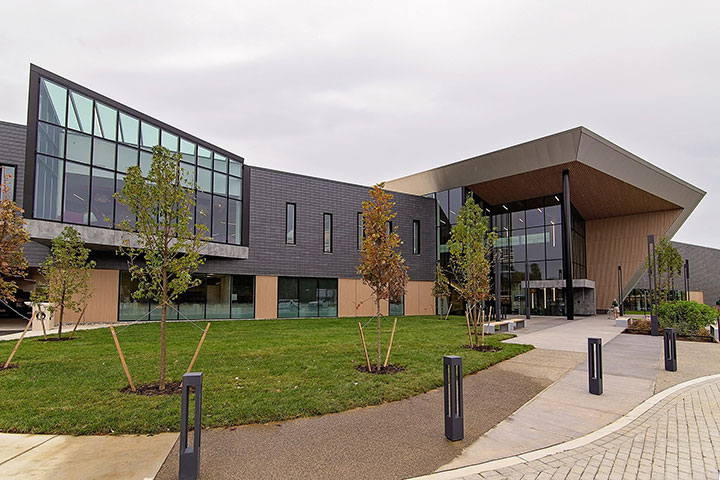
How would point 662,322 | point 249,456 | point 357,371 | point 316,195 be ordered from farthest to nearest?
point 316,195
point 662,322
point 357,371
point 249,456

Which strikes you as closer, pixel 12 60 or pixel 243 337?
pixel 243 337

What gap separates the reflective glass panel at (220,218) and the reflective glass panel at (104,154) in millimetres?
5846

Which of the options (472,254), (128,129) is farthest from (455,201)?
(128,129)

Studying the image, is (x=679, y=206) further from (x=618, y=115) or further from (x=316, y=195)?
(x=316, y=195)

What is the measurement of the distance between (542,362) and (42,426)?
10449 millimetres

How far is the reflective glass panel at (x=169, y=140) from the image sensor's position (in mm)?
23375

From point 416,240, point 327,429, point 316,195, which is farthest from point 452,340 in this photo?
point 416,240

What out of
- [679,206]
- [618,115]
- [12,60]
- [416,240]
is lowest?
[416,240]

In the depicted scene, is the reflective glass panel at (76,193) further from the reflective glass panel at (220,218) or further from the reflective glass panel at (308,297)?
the reflective glass panel at (308,297)

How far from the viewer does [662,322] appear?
18547 millimetres

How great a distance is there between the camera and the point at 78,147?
66.7 ft

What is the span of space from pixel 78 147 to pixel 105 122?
191 cm

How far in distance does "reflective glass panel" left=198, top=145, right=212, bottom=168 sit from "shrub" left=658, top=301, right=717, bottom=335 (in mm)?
25071

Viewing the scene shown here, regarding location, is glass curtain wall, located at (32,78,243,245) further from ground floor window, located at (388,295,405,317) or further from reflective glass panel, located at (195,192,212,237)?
ground floor window, located at (388,295,405,317)
